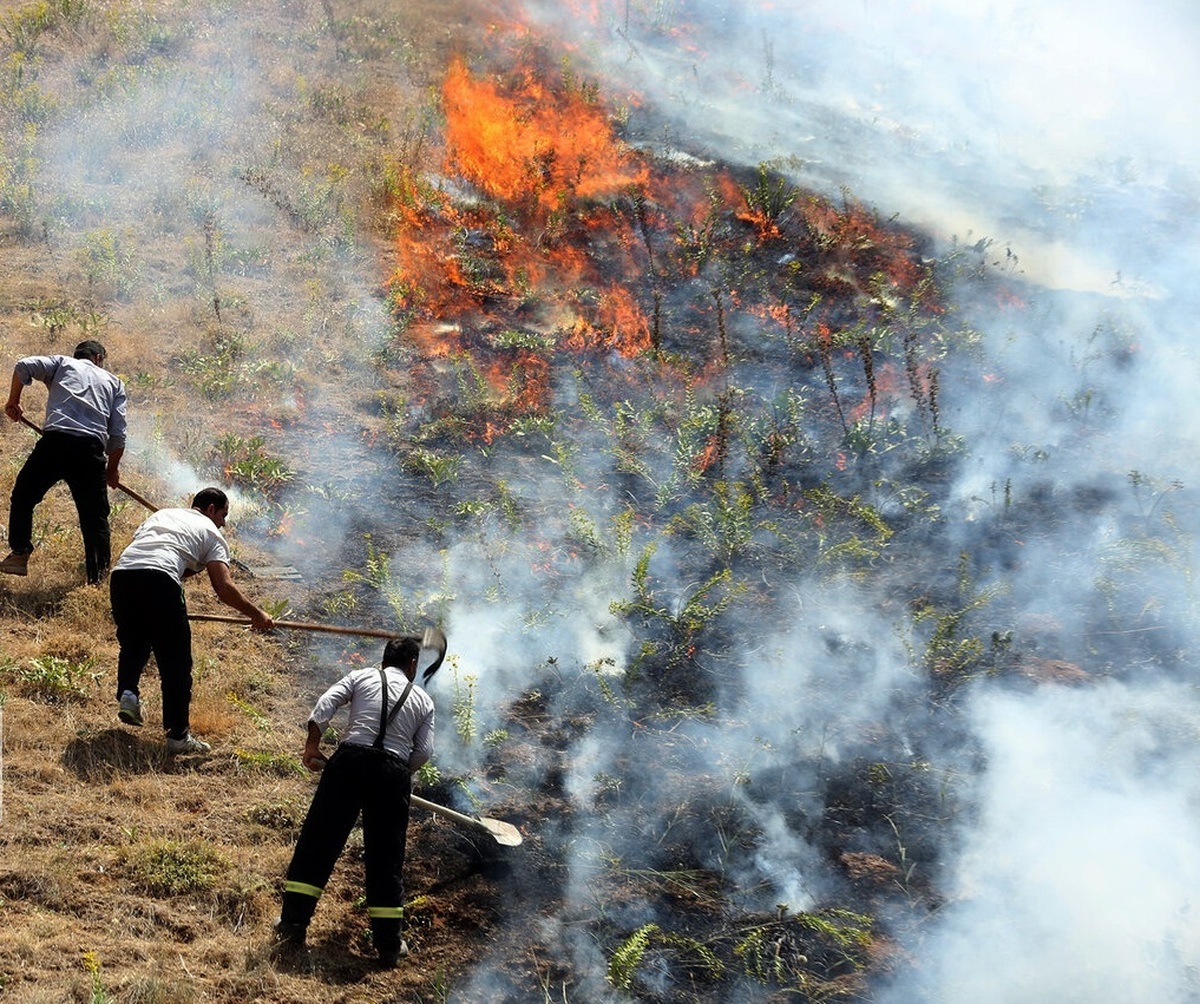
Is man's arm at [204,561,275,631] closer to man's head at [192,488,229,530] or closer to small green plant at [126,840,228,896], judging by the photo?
man's head at [192,488,229,530]

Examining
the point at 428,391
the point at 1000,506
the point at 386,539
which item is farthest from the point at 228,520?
the point at 1000,506

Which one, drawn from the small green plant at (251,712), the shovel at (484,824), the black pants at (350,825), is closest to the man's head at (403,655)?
the black pants at (350,825)

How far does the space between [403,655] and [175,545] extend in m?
1.52

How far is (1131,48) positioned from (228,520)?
46.4ft

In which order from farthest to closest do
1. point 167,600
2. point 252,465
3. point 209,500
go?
1. point 252,465
2. point 209,500
3. point 167,600

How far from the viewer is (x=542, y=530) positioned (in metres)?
8.12

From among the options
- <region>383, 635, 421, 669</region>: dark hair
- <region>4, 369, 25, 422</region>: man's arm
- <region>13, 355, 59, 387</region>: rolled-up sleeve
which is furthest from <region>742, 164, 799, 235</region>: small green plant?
<region>383, 635, 421, 669</region>: dark hair

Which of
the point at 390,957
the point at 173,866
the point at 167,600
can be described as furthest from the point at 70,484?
the point at 390,957

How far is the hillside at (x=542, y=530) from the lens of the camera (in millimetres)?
5133

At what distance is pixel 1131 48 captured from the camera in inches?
601

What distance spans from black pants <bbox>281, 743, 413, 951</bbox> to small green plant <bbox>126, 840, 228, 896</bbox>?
0.55 meters

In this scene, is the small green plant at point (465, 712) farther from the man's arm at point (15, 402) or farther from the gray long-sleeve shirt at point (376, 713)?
the man's arm at point (15, 402)

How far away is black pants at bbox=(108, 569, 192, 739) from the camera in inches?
216

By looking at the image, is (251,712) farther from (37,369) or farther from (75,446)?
(37,369)
